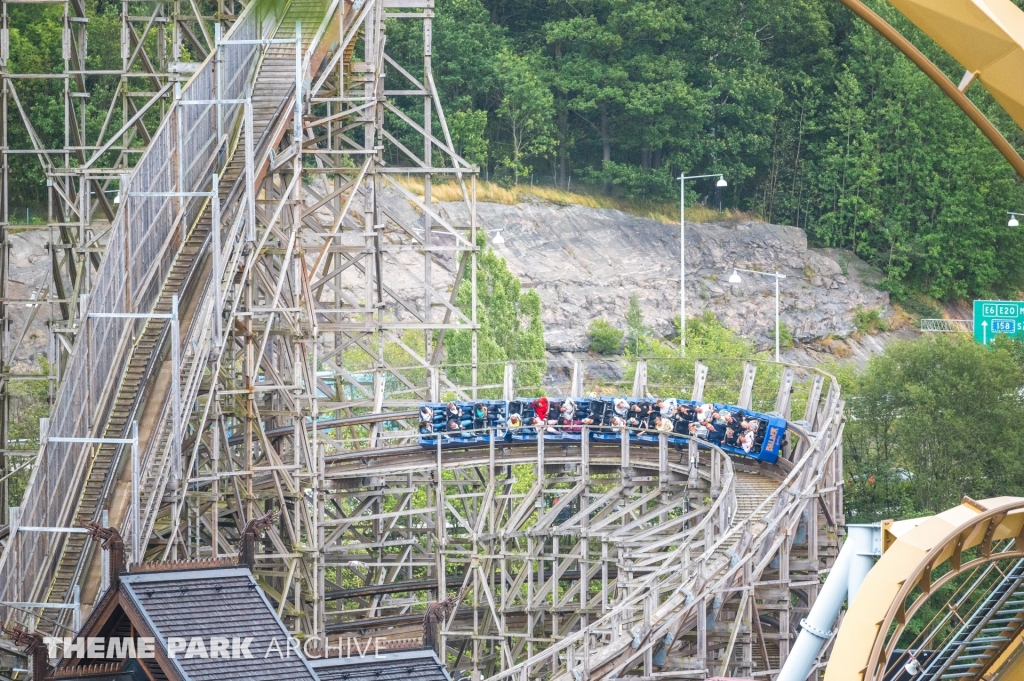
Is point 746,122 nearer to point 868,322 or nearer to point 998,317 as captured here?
point 868,322

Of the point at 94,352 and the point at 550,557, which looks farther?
the point at 550,557

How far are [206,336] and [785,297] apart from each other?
55.3 m

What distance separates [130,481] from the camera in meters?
29.4

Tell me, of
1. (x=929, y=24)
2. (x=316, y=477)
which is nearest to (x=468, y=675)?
(x=316, y=477)

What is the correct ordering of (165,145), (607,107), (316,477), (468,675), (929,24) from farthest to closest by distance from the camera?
(607,107) → (468,675) → (316,477) → (165,145) → (929,24)

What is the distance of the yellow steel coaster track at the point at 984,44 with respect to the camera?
39.8ft

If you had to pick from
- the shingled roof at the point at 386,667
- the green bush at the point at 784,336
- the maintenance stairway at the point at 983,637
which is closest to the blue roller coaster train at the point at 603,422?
the shingled roof at the point at 386,667

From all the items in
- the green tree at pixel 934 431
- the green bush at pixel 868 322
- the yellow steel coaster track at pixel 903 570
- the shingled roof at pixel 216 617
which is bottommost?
the green bush at pixel 868 322

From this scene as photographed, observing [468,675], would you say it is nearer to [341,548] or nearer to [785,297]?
[341,548]

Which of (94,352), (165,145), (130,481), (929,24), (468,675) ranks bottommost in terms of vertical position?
(468,675)

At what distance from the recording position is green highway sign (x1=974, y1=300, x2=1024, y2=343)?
63.9m

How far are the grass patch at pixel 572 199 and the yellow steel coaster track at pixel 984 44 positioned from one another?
6790cm

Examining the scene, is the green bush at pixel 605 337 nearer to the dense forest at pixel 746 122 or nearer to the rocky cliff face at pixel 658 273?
the rocky cliff face at pixel 658 273

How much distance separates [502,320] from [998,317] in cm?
1807
